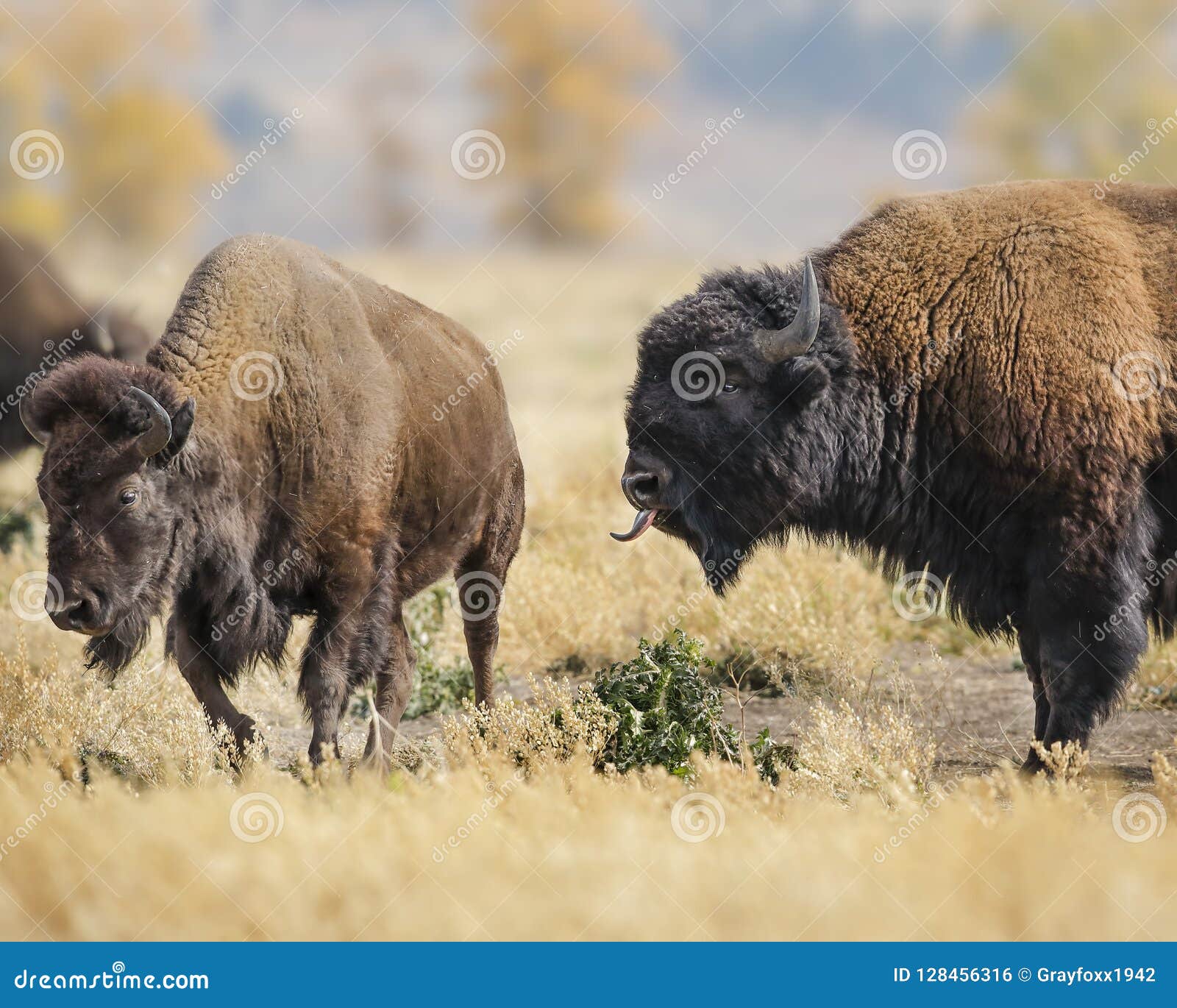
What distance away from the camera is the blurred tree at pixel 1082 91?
3588cm

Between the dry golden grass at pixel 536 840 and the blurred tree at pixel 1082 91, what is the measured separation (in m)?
33.0

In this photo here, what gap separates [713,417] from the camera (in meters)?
5.36

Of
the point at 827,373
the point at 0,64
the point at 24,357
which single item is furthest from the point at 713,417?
the point at 0,64

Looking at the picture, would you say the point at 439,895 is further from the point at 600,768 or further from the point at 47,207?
the point at 47,207

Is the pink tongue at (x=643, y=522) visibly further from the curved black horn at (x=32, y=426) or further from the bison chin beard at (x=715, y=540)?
the curved black horn at (x=32, y=426)

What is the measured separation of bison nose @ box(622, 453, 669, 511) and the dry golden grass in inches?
35.5

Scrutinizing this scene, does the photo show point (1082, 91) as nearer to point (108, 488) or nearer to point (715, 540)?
point (715, 540)

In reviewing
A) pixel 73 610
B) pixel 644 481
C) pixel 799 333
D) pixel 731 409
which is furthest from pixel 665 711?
pixel 73 610

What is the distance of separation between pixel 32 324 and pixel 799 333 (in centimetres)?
650

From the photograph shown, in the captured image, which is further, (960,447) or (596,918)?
(960,447)

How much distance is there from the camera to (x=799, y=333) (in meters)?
5.24

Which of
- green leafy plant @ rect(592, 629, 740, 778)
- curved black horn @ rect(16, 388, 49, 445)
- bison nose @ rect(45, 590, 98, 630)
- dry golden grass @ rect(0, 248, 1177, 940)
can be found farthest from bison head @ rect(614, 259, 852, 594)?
curved black horn @ rect(16, 388, 49, 445)

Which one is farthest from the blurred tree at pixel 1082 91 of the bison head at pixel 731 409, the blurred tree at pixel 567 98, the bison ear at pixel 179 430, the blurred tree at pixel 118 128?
the bison ear at pixel 179 430

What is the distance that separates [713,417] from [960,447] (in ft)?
3.39
